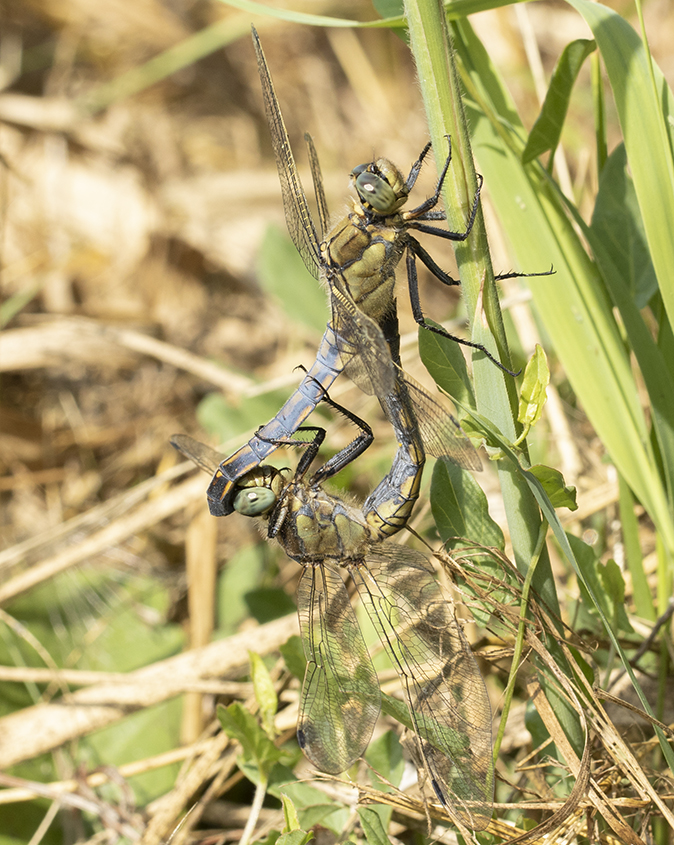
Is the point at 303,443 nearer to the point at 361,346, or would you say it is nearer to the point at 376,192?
the point at 361,346

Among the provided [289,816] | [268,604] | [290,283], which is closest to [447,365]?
[289,816]

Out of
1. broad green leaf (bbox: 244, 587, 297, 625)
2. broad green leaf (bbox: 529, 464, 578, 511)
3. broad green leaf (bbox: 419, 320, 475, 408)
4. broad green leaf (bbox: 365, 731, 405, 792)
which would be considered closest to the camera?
broad green leaf (bbox: 529, 464, 578, 511)

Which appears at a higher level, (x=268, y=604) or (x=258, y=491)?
(x=258, y=491)

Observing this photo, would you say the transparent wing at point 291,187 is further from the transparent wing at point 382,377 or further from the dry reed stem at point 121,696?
the dry reed stem at point 121,696

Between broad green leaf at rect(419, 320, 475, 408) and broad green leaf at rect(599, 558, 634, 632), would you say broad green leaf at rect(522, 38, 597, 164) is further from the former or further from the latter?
broad green leaf at rect(599, 558, 634, 632)

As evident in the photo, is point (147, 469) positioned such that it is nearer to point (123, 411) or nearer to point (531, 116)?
point (123, 411)

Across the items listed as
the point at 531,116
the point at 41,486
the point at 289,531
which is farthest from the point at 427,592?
the point at 531,116

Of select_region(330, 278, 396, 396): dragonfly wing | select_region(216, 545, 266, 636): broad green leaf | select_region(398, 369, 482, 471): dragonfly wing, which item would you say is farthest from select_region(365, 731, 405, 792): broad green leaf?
select_region(216, 545, 266, 636): broad green leaf
